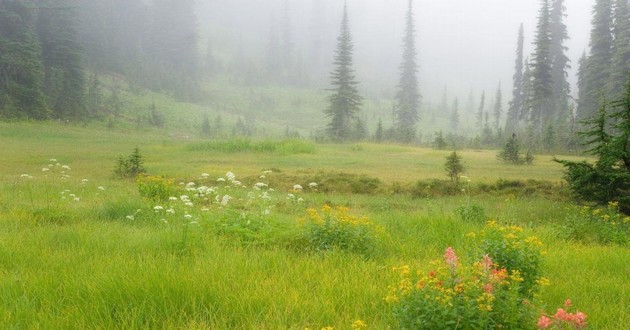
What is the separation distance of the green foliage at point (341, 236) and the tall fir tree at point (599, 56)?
147ft

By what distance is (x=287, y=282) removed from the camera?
4477mm

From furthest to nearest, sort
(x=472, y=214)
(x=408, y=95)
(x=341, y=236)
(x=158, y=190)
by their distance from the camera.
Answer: (x=408, y=95) → (x=158, y=190) → (x=472, y=214) → (x=341, y=236)

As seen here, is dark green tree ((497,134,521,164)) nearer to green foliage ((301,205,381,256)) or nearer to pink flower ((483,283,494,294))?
green foliage ((301,205,381,256))

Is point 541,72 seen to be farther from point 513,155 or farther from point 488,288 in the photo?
point 488,288

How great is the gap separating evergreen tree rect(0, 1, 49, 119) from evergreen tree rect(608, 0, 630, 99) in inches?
1920

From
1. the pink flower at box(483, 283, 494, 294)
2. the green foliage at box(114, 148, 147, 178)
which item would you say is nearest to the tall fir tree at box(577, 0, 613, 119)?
the green foliage at box(114, 148, 147, 178)

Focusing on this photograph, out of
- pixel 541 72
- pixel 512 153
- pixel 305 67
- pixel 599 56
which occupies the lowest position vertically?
pixel 512 153

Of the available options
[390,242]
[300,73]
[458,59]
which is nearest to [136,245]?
[390,242]

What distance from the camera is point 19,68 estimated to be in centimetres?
3869

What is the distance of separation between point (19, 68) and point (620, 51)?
5156 centimetres

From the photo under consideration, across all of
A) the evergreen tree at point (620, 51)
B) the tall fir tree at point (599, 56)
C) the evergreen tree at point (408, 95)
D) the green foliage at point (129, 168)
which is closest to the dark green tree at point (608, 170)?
the green foliage at point (129, 168)

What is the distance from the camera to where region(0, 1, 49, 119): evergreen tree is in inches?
1479

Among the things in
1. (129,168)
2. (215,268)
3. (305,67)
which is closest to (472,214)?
(215,268)

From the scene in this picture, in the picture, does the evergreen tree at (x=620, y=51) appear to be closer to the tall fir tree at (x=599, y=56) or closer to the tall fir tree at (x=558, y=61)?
the tall fir tree at (x=599, y=56)
